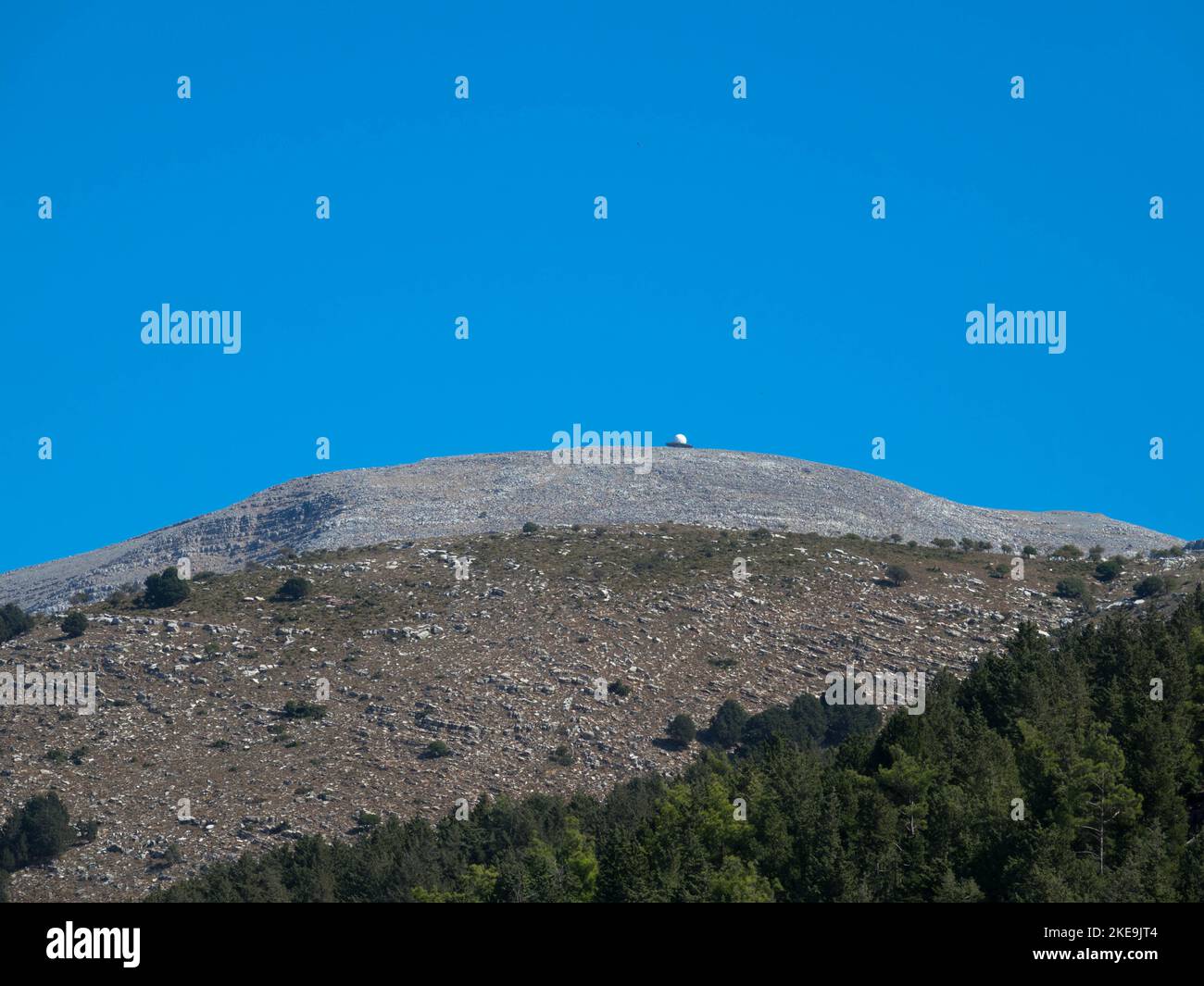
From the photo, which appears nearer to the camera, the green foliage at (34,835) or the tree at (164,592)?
the green foliage at (34,835)

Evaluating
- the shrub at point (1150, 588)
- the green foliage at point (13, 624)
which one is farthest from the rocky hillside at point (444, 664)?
the green foliage at point (13, 624)

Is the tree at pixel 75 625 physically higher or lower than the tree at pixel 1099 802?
higher

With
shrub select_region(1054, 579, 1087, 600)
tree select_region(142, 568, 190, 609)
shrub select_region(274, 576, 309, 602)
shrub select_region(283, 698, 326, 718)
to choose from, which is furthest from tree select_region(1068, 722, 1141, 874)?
tree select_region(142, 568, 190, 609)

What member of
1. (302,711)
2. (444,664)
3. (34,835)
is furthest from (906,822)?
(444,664)

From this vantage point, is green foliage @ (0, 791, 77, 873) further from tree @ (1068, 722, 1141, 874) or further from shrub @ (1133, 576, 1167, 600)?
shrub @ (1133, 576, 1167, 600)

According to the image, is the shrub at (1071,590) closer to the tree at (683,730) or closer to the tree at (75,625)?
the tree at (683,730)

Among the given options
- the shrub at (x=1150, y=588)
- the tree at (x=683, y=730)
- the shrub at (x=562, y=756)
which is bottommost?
the shrub at (x=562, y=756)
